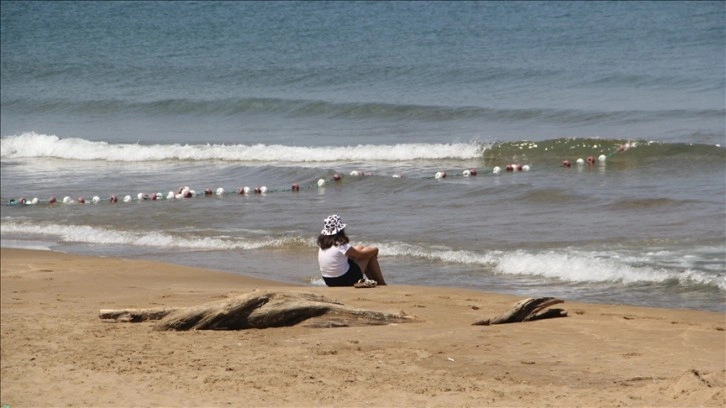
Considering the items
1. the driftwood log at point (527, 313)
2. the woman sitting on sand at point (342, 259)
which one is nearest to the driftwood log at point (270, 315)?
the driftwood log at point (527, 313)

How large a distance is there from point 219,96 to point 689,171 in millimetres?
16650

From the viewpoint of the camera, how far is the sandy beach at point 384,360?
6.98 m

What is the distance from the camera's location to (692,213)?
1454cm

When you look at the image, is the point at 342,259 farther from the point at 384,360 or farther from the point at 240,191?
the point at 240,191

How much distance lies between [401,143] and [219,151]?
3809 mm

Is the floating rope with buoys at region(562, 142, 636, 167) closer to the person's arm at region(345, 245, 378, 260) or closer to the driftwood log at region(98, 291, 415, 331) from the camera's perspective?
the person's arm at region(345, 245, 378, 260)

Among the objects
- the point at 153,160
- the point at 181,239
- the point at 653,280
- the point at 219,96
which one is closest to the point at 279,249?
the point at 181,239

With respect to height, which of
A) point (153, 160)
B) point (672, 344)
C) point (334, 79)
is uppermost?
point (334, 79)

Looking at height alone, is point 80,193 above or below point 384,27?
below

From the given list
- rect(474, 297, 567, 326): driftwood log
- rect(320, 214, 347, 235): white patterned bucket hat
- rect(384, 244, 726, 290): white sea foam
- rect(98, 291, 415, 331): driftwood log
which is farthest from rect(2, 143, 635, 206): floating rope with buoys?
rect(474, 297, 567, 326): driftwood log

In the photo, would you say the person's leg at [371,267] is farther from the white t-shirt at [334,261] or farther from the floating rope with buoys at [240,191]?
the floating rope with buoys at [240,191]

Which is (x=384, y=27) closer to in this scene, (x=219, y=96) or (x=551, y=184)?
(x=219, y=96)

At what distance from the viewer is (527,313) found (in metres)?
9.07

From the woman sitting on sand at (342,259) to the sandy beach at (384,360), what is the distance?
84cm
